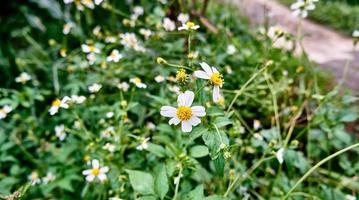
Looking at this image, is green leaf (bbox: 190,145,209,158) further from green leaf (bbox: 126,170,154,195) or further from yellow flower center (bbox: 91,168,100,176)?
yellow flower center (bbox: 91,168,100,176)

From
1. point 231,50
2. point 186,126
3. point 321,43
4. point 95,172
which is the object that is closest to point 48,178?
point 95,172

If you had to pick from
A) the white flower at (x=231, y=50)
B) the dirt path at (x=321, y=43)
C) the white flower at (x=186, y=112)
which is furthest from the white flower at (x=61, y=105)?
the dirt path at (x=321, y=43)

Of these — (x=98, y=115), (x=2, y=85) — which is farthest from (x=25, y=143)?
(x=2, y=85)

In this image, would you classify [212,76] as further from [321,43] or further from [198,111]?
[321,43]

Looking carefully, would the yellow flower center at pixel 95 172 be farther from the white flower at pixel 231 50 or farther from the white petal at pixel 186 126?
the white flower at pixel 231 50

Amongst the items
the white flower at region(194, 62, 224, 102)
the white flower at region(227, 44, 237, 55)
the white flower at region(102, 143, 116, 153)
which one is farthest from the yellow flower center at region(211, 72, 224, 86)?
the white flower at region(227, 44, 237, 55)

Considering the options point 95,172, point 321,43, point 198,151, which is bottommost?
point 321,43
